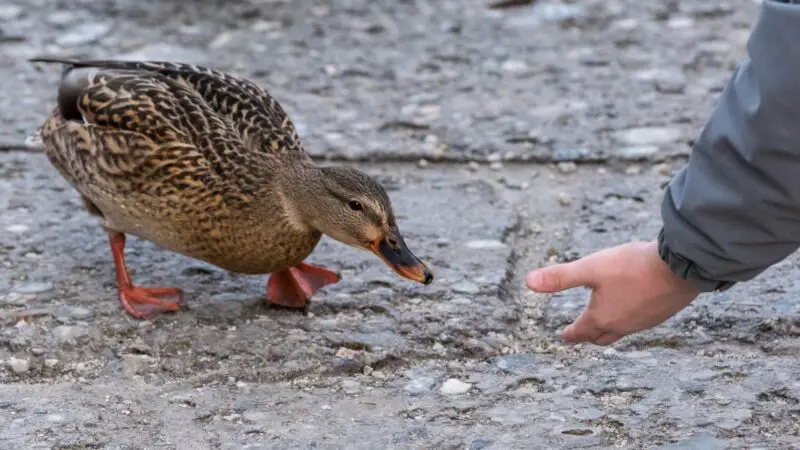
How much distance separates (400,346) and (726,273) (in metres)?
1.06

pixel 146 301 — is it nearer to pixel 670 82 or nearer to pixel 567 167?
pixel 567 167

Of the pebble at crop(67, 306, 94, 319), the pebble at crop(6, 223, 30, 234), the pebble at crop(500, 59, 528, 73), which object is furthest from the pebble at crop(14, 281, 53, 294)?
the pebble at crop(500, 59, 528, 73)

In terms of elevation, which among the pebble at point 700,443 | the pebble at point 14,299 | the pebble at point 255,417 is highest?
the pebble at point 700,443

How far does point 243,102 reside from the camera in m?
3.89

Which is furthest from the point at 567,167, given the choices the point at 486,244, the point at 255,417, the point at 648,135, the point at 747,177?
the point at 747,177

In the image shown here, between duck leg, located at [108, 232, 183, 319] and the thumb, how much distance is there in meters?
1.26

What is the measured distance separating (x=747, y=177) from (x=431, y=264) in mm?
1596

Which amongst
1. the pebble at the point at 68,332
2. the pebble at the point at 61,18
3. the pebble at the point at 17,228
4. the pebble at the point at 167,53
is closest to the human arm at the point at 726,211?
the pebble at the point at 68,332

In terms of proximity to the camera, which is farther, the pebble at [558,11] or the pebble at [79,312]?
the pebble at [558,11]

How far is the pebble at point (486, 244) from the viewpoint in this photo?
4074 mm

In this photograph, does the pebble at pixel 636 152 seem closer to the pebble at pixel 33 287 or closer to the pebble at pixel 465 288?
the pebble at pixel 465 288

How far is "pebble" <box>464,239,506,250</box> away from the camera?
4074mm

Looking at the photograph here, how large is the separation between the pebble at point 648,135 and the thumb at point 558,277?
191cm

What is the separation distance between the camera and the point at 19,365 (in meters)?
3.40
